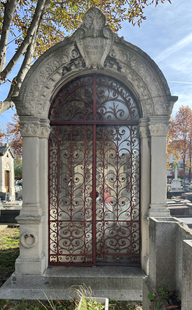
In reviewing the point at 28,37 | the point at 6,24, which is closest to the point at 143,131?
the point at 28,37

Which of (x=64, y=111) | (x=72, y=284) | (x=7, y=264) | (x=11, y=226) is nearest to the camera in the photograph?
(x=72, y=284)

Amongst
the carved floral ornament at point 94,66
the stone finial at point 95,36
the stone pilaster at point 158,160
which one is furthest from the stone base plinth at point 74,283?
the stone finial at point 95,36

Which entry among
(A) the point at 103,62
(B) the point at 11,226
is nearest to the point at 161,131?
(A) the point at 103,62

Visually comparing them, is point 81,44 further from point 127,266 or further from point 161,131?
point 127,266

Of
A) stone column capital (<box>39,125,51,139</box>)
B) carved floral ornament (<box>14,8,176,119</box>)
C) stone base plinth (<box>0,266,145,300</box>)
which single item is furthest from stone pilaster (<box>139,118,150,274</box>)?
stone column capital (<box>39,125,51,139</box>)

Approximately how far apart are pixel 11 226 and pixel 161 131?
7215 millimetres

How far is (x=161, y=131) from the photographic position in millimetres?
3877

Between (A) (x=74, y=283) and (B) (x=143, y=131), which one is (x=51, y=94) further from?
(A) (x=74, y=283)

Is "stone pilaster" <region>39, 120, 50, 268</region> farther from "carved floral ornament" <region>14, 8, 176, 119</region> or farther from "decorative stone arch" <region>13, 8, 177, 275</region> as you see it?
"carved floral ornament" <region>14, 8, 176, 119</region>

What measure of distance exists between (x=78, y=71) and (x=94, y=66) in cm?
34

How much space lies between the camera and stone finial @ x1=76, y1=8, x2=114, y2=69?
3.85m

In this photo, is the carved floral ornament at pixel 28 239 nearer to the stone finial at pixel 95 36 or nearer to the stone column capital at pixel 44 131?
the stone column capital at pixel 44 131

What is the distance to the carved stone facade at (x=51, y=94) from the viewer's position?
3.83 m

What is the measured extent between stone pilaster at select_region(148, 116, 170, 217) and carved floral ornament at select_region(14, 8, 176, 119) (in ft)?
0.72
